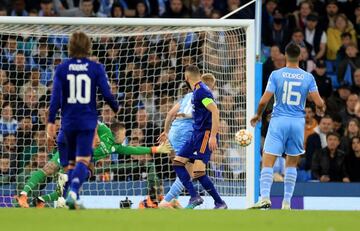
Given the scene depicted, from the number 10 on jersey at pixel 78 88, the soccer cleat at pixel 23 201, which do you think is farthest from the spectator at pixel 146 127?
the number 10 on jersey at pixel 78 88

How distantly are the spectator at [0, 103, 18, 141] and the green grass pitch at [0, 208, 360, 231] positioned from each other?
17.5 ft

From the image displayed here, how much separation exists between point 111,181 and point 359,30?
7205 millimetres

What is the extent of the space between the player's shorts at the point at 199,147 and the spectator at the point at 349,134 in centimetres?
460

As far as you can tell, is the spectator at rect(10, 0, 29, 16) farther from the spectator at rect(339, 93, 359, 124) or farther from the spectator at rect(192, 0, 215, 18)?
the spectator at rect(339, 93, 359, 124)

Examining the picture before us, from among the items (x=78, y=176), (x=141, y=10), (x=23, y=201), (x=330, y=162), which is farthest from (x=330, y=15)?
(x=78, y=176)

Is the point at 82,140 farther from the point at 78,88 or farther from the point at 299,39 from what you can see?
the point at 299,39

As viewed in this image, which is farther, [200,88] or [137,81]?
[137,81]

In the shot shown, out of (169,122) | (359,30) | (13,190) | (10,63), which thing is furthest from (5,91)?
(359,30)

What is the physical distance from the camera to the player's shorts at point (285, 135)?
14.2 metres

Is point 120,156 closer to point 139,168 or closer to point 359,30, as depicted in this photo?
point 139,168

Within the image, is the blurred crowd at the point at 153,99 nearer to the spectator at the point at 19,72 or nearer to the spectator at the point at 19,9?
the spectator at the point at 19,72

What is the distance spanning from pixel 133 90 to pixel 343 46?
5.32 meters

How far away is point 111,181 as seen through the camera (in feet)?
58.4

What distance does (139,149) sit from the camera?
647 inches
